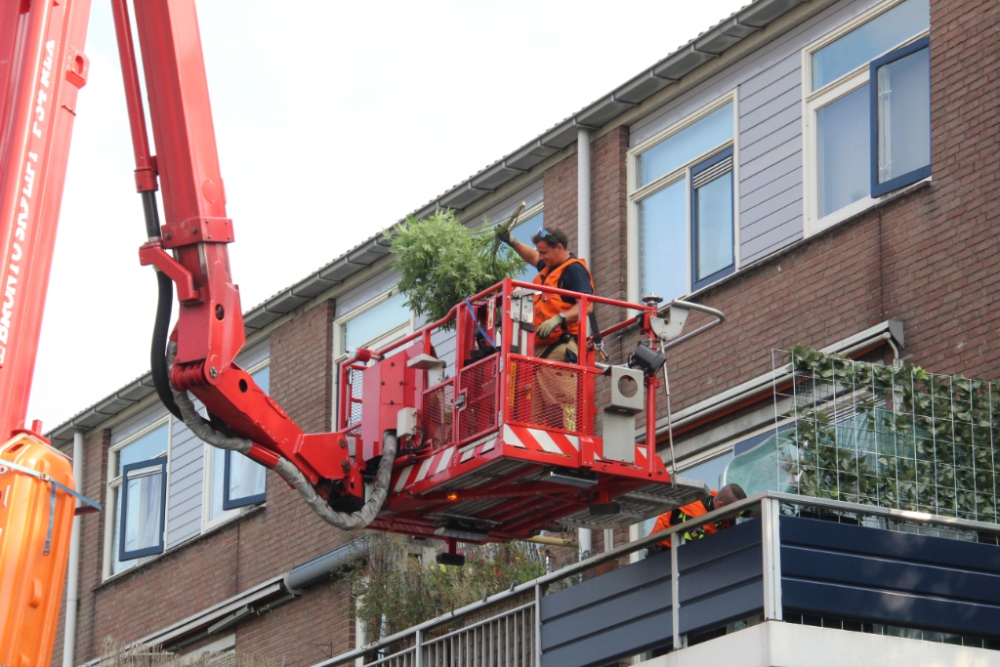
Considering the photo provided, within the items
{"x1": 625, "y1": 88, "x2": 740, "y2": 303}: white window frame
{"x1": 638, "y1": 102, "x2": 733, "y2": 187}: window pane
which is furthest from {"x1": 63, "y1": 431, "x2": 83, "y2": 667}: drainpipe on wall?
{"x1": 638, "y1": 102, "x2": 733, "y2": 187}: window pane

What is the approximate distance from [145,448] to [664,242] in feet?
37.2

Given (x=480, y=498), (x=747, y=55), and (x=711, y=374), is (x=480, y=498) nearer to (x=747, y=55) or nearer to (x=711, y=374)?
(x=711, y=374)

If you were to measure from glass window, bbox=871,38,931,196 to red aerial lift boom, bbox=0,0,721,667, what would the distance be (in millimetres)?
3396

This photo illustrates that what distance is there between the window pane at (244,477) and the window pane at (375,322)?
213 centimetres

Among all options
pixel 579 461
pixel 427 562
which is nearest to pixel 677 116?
pixel 427 562

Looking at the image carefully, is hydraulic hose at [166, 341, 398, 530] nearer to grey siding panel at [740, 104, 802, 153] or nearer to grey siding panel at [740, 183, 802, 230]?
grey siding panel at [740, 183, 802, 230]

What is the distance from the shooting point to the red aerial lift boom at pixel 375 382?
440 inches

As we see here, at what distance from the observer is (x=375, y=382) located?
13031 millimetres

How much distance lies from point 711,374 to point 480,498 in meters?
4.30

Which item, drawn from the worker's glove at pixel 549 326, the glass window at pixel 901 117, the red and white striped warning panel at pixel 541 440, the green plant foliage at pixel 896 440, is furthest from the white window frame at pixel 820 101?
the red and white striped warning panel at pixel 541 440

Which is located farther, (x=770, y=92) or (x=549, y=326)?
(x=770, y=92)

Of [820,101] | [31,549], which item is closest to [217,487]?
[820,101]

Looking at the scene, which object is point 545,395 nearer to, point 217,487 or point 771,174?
point 771,174

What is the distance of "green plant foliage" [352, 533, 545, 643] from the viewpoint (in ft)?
51.4
